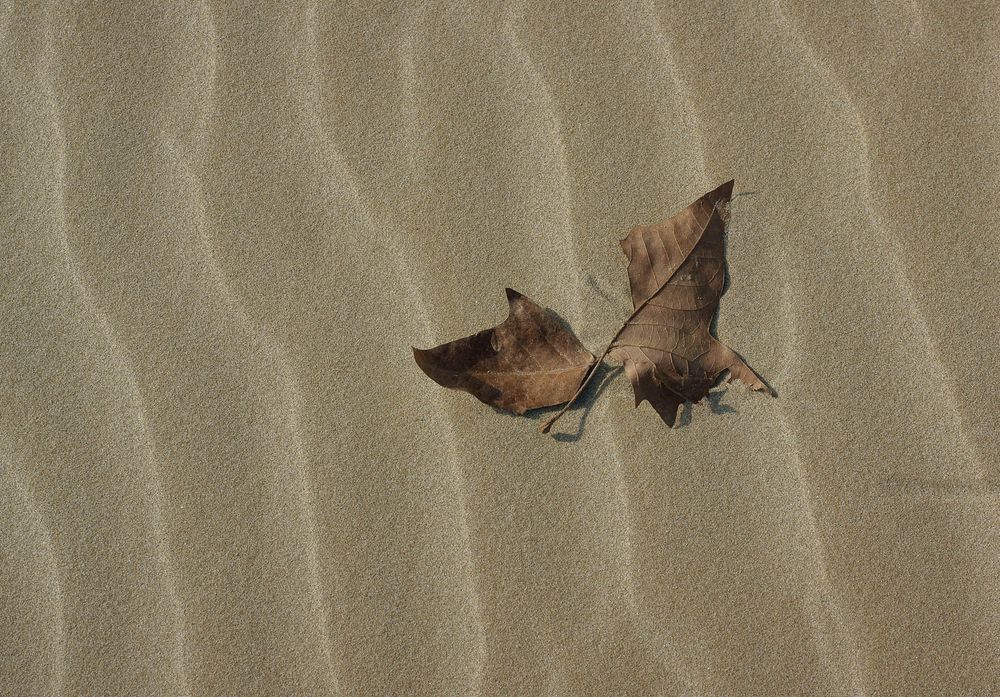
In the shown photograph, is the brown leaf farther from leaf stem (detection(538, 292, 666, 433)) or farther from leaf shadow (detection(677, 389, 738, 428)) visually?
leaf shadow (detection(677, 389, 738, 428))

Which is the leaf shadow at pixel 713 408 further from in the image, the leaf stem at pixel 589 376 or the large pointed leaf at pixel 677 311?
the leaf stem at pixel 589 376

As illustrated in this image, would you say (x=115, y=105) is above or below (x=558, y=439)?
above

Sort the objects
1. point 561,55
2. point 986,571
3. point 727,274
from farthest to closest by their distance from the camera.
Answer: point 561,55
point 727,274
point 986,571

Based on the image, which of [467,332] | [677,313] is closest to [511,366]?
[467,332]

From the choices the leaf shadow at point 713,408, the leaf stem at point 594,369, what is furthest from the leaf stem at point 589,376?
the leaf shadow at point 713,408

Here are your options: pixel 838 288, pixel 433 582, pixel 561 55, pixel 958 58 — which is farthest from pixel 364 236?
pixel 958 58

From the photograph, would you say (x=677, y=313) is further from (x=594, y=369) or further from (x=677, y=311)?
(x=594, y=369)

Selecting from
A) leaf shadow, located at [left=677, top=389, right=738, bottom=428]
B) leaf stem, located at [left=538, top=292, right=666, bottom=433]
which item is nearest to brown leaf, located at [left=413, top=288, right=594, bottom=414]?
leaf stem, located at [left=538, top=292, right=666, bottom=433]

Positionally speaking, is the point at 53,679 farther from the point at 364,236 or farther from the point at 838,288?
the point at 838,288
